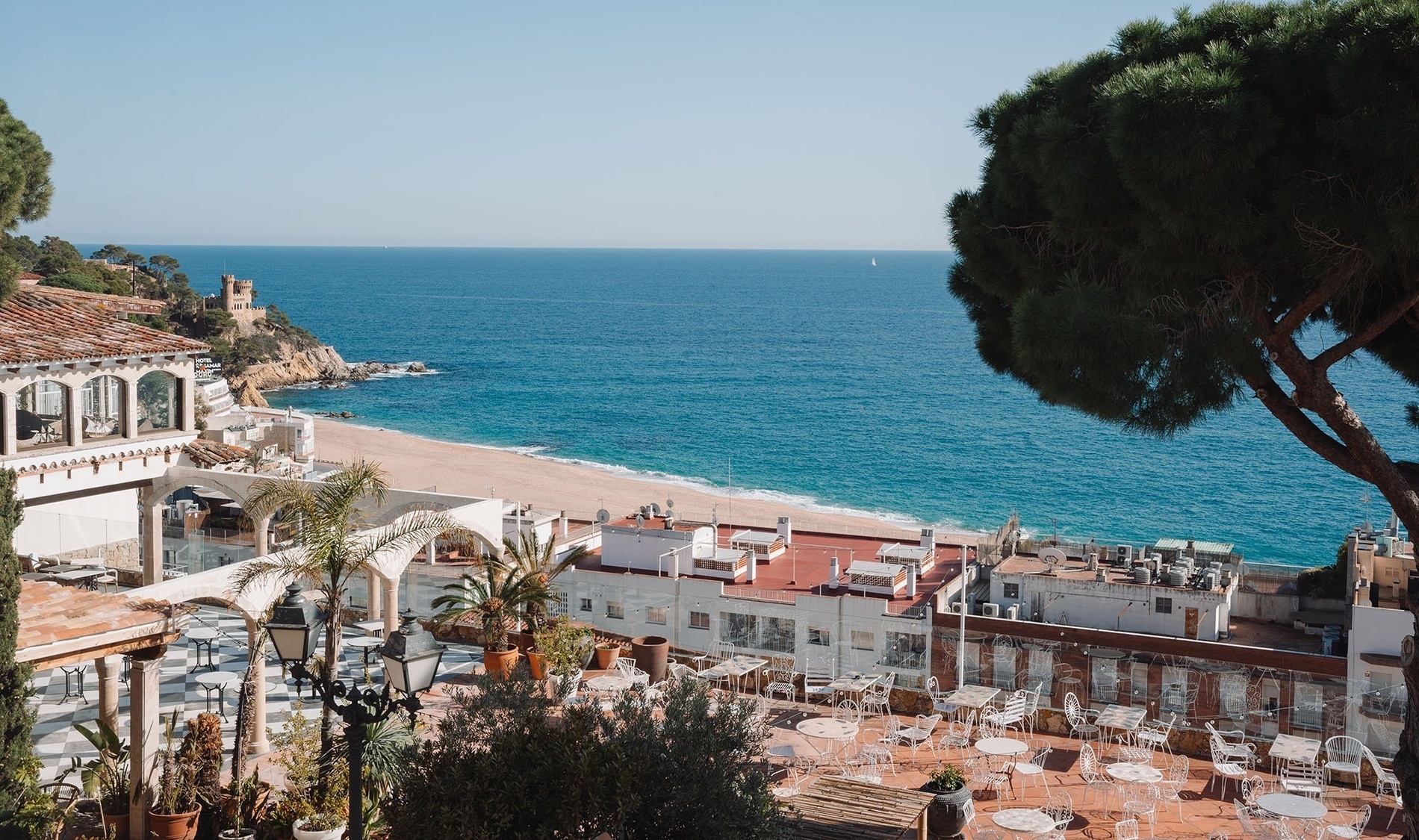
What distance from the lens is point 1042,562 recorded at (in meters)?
21.4

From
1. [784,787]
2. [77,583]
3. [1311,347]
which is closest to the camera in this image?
[784,787]

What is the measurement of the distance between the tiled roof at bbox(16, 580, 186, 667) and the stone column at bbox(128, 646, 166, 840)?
0.20 meters

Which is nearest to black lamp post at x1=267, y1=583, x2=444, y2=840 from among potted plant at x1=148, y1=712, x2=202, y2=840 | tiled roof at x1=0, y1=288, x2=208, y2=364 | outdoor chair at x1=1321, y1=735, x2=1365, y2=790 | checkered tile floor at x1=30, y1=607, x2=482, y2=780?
potted plant at x1=148, y1=712, x2=202, y2=840

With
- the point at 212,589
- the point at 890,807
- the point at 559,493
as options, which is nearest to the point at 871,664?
the point at 890,807

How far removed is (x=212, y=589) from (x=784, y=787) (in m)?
6.85

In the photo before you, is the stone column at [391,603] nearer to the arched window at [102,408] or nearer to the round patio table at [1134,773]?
the arched window at [102,408]

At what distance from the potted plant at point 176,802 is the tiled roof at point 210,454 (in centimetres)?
984

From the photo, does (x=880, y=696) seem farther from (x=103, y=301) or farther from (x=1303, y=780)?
(x=103, y=301)

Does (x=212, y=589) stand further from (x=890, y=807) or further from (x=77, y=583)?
(x=890, y=807)

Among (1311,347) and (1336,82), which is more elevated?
(1336,82)

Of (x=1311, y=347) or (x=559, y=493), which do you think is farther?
(x=559, y=493)

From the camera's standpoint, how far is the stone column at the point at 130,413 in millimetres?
16375

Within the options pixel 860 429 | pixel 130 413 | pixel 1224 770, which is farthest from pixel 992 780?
pixel 860 429

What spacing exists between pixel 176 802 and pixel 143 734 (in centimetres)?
70
